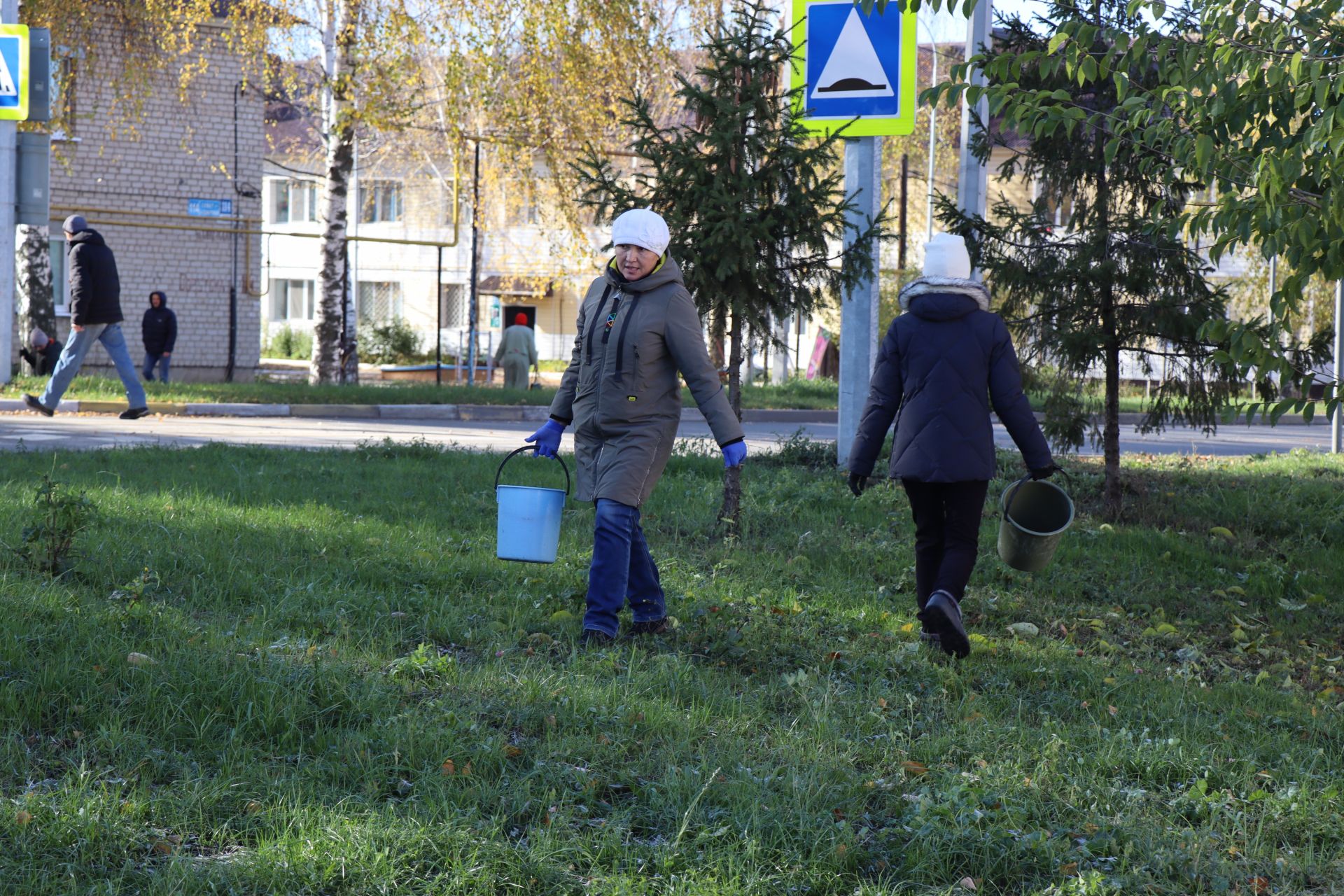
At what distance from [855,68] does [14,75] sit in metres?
11.8

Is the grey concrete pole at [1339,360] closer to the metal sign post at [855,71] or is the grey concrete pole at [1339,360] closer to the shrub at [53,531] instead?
the metal sign post at [855,71]

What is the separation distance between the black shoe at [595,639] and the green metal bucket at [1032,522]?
1772 millimetres

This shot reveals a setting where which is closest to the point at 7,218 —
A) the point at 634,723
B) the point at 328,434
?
the point at 328,434

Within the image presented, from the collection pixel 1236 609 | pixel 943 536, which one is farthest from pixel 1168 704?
pixel 1236 609

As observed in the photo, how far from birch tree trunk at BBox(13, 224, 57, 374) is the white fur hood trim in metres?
19.0

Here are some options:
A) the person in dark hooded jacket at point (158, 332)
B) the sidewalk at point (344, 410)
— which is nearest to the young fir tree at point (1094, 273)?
the sidewalk at point (344, 410)

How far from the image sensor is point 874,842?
3.42 m

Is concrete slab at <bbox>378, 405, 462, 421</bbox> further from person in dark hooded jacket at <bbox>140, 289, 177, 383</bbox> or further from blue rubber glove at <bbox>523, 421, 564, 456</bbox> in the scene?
blue rubber glove at <bbox>523, 421, 564, 456</bbox>

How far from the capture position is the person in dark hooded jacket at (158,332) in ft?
72.4

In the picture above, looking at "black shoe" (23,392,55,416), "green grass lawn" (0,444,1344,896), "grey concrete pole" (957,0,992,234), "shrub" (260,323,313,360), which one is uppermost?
"grey concrete pole" (957,0,992,234)

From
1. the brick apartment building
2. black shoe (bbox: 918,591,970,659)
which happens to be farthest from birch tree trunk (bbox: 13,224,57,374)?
black shoe (bbox: 918,591,970,659)

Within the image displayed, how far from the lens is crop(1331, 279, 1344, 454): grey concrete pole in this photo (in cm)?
697

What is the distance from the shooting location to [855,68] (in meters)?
8.02

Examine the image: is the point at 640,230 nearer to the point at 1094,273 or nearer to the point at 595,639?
the point at 595,639
